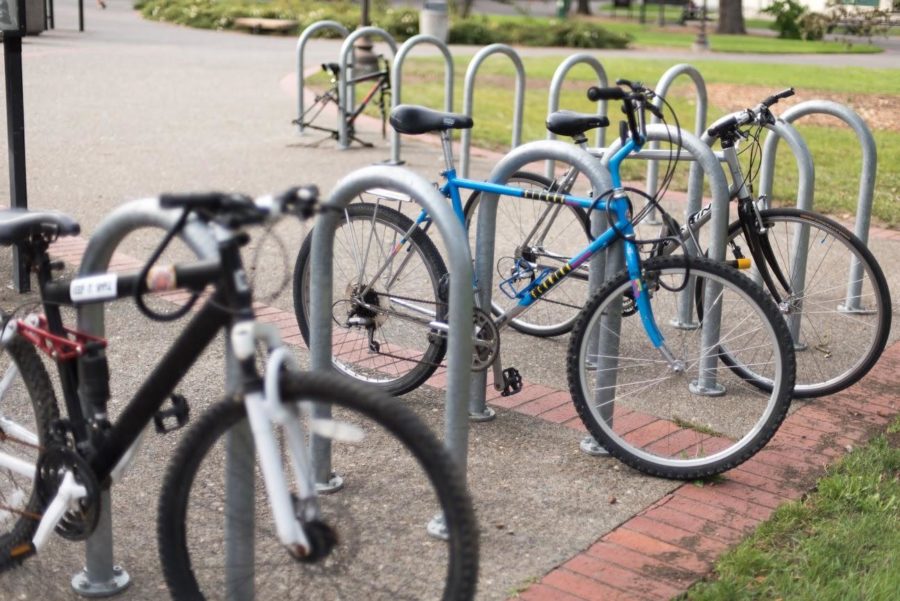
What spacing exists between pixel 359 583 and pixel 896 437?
275 centimetres

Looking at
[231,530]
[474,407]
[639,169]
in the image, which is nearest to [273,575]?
[231,530]

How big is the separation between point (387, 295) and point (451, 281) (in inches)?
59.6

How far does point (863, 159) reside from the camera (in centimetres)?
601

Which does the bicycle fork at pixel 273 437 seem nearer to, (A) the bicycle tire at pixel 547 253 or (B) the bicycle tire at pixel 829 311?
(A) the bicycle tire at pixel 547 253

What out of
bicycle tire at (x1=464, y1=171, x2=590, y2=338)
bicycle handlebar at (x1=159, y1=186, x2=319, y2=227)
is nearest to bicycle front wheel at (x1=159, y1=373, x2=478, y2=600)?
bicycle handlebar at (x1=159, y1=186, x2=319, y2=227)

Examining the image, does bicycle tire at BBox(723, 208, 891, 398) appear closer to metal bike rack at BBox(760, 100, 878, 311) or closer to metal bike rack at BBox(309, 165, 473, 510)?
metal bike rack at BBox(760, 100, 878, 311)

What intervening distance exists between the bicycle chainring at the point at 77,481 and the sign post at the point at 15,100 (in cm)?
286

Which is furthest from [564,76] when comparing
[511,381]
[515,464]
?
[515,464]

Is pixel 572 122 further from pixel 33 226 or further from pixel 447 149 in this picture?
pixel 33 226

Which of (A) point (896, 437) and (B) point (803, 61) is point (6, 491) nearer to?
(A) point (896, 437)

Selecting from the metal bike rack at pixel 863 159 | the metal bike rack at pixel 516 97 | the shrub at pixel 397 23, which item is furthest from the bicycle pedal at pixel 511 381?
the shrub at pixel 397 23

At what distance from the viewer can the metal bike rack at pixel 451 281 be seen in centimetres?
346

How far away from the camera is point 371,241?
5.07m

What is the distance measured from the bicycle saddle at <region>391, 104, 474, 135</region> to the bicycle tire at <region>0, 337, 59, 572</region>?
1928mm
